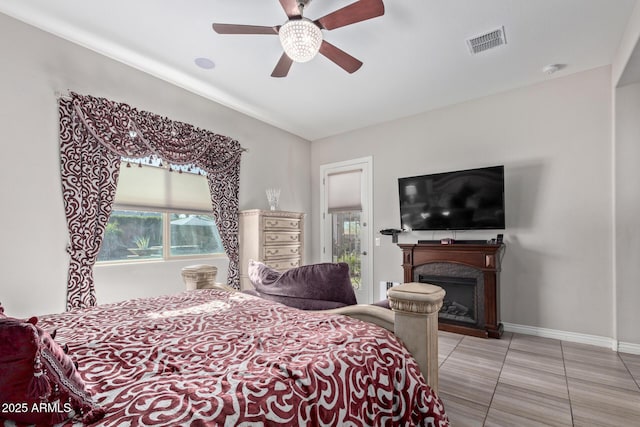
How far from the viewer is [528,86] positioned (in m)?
3.66

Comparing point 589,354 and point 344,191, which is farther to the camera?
point 344,191

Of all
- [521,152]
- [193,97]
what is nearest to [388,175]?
[521,152]

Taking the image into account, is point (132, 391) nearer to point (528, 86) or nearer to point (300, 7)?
point (300, 7)

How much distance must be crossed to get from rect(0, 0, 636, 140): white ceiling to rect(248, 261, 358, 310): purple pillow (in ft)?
6.77

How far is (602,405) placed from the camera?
205 cm

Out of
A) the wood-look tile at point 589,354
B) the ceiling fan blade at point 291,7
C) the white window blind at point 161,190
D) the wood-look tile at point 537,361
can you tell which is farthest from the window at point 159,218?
the wood-look tile at point 589,354

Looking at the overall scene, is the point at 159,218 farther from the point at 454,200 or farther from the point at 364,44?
the point at 454,200

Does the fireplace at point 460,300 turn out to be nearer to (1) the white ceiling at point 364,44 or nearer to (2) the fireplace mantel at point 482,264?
(2) the fireplace mantel at point 482,264

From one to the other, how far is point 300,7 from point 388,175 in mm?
2986

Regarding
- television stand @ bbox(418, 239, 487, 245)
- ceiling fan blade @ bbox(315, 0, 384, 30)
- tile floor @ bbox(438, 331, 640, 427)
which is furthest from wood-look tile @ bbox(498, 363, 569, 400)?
ceiling fan blade @ bbox(315, 0, 384, 30)

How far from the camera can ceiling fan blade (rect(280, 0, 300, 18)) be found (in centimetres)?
200

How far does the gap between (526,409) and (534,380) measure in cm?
51

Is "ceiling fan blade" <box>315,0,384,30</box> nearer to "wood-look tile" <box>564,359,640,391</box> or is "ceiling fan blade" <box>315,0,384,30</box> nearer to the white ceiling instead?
the white ceiling

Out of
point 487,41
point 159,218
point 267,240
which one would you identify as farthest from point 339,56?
point 159,218
